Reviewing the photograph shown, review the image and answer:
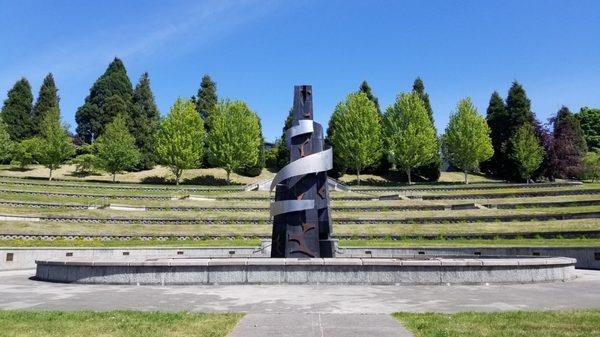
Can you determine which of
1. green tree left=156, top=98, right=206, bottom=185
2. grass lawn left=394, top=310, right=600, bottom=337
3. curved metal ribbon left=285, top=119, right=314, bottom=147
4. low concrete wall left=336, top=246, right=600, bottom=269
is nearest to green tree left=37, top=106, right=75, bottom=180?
green tree left=156, top=98, right=206, bottom=185

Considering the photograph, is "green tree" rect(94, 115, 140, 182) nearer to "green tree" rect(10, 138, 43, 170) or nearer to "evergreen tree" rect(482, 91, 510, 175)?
"green tree" rect(10, 138, 43, 170)

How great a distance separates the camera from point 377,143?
59.8 metres

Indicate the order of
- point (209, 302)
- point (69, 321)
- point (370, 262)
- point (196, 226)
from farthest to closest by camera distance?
1. point (196, 226)
2. point (370, 262)
3. point (209, 302)
4. point (69, 321)

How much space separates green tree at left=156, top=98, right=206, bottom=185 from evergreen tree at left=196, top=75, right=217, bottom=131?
14572 mm

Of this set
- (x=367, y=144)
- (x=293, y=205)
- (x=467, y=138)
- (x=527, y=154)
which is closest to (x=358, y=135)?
(x=367, y=144)

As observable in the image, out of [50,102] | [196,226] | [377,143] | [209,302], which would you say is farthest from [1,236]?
[50,102]

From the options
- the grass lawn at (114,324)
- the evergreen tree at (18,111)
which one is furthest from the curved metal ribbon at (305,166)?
the evergreen tree at (18,111)

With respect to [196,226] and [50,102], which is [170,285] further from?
[50,102]

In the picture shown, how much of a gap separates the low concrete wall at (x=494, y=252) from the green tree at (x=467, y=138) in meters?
39.0

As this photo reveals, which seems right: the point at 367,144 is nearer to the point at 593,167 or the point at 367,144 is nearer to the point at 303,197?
the point at 593,167

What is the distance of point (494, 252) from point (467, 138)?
42.0 metres

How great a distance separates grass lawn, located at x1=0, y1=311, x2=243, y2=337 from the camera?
269 inches

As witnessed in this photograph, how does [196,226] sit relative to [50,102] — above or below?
below

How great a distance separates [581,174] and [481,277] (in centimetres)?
5829
